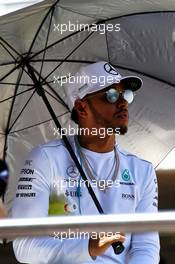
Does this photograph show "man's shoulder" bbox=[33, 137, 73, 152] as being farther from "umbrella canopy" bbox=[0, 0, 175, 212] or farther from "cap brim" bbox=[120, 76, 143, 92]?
"umbrella canopy" bbox=[0, 0, 175, 212]

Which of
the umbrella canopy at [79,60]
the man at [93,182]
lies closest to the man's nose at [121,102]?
the man at [93,182]

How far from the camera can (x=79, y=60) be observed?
1.63 metres

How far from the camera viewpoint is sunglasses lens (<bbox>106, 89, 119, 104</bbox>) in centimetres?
124

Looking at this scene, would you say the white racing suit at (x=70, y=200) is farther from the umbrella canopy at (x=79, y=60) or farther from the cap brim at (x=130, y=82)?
the umbrella canopy at (x=79, y=60)

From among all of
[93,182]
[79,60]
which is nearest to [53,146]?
[93,182]

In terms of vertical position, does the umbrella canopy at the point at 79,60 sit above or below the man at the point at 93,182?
above

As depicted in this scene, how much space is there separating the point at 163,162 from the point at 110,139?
25.1 inches

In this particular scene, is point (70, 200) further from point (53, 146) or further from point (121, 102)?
point (121, 102)

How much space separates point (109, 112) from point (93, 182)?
170 millimetres

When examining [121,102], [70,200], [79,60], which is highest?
[79,60]

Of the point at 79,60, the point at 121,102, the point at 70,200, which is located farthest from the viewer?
the point at 79,60

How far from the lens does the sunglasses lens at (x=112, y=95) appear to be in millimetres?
1235

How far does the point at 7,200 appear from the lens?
1.65 metres

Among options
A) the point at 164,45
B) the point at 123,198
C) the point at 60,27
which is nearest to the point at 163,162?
the point at 164,45
